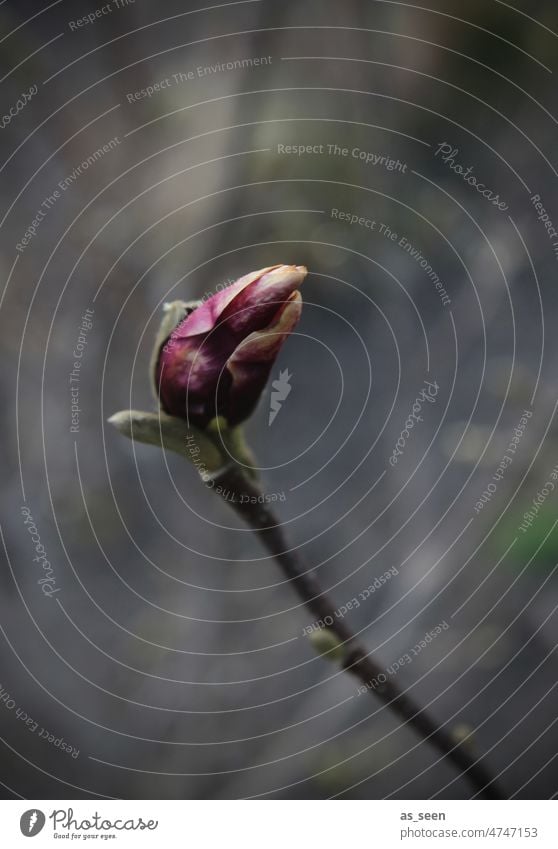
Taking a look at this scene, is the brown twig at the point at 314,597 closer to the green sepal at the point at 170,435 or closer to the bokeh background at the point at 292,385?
the green sepal at the point at 170,435

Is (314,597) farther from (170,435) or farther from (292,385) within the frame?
(292,385)

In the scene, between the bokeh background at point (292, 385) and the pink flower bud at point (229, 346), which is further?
the bokeh background at point (292, 385)

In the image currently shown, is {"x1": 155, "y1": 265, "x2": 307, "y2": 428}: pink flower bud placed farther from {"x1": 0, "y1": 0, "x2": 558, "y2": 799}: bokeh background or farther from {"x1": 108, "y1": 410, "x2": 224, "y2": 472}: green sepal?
{"x1": 0, "y1": 0, "x2": 558, "y2": 799}: bokeh background

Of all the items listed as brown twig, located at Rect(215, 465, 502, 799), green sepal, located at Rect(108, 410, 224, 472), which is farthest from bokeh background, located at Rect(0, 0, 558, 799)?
green sepal, located at Rect(108, 410, 224, 472)

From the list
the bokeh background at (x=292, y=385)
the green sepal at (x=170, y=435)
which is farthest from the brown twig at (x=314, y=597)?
the bokeh background at (x=292, y=385)

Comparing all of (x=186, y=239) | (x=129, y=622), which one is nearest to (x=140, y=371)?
(x=186, y=239)

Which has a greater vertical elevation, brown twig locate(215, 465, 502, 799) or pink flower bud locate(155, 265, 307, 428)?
pink flower bud locate(155, 265, 307, 428)

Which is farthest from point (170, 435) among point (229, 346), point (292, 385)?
point (292, 385)
